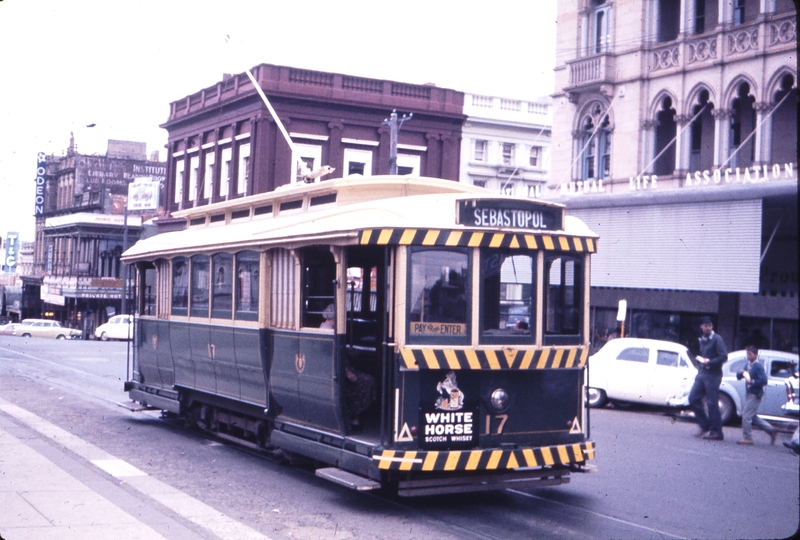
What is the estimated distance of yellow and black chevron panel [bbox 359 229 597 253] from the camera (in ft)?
28.9

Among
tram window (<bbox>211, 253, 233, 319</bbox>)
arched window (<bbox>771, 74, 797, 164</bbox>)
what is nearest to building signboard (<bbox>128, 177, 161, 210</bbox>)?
arched window (<bbox>771, 74, 797, 164</bbox>)

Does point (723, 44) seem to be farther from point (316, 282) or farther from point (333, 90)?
point (316, 282)

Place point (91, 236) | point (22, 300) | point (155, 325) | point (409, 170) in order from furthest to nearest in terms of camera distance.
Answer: point (22, 300)
point (91, 236)
point (409, 170)
point (155, 325)

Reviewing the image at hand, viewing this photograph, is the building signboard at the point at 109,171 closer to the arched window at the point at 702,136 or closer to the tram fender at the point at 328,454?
the arched window at the point at 702,136

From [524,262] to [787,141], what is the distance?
57.4 feet

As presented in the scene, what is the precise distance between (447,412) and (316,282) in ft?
7.12

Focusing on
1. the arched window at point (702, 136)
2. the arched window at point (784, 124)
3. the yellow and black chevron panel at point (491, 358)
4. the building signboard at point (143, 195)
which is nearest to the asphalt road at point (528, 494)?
the yellow and black chevron panel at point (491, 358)

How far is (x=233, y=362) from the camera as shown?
11750mm

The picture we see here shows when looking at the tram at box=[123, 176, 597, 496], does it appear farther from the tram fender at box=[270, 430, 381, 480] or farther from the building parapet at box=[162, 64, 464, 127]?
the building parapet at box=[162, 64, 464, 127]

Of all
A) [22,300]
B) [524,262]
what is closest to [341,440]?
[524,262]

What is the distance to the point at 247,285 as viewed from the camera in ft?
37.2

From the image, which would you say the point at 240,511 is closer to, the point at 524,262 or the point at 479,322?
the point at 479,322

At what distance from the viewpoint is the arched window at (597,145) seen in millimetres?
29422

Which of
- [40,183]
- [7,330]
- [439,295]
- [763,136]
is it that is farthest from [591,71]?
[40,183]
